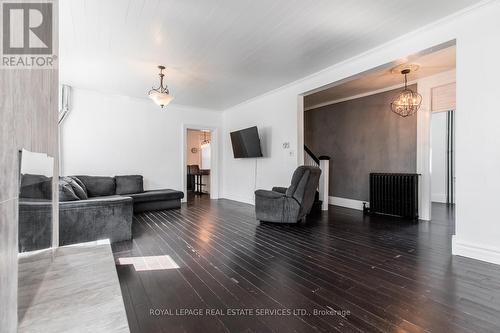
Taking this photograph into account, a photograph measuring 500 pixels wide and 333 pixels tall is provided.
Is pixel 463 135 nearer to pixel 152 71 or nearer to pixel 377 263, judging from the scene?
pixel 377 263

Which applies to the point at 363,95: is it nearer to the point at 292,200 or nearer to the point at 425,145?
the point at 425,145

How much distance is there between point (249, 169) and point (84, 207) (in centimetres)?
411

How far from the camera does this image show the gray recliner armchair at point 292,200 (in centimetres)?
401

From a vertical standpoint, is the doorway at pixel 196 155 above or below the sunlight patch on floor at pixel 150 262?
above

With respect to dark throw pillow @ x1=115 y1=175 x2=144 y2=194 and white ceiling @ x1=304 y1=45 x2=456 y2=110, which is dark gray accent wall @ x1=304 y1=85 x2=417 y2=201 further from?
dark throw pillow @ x1=115 y1=175 x2=144 y2=194

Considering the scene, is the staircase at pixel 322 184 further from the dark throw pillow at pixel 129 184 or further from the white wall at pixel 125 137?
the dark throw pillow at pixel 129 184

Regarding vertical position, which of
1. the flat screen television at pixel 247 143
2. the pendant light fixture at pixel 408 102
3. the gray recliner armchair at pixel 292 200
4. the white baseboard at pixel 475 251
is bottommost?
the white baseboard at pixel 475 251

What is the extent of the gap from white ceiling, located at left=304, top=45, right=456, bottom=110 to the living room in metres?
0.06

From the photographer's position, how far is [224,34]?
310 cm

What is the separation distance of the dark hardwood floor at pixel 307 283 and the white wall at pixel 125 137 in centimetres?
291

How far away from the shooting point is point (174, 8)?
8.43ft

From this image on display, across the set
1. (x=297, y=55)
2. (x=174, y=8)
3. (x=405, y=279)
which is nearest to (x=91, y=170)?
(x=174, y=8)

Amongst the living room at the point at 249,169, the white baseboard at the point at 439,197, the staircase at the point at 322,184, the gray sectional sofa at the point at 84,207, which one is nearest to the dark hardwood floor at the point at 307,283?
the living room at the point at 249,169

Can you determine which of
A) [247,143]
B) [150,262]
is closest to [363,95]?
[247,143]
